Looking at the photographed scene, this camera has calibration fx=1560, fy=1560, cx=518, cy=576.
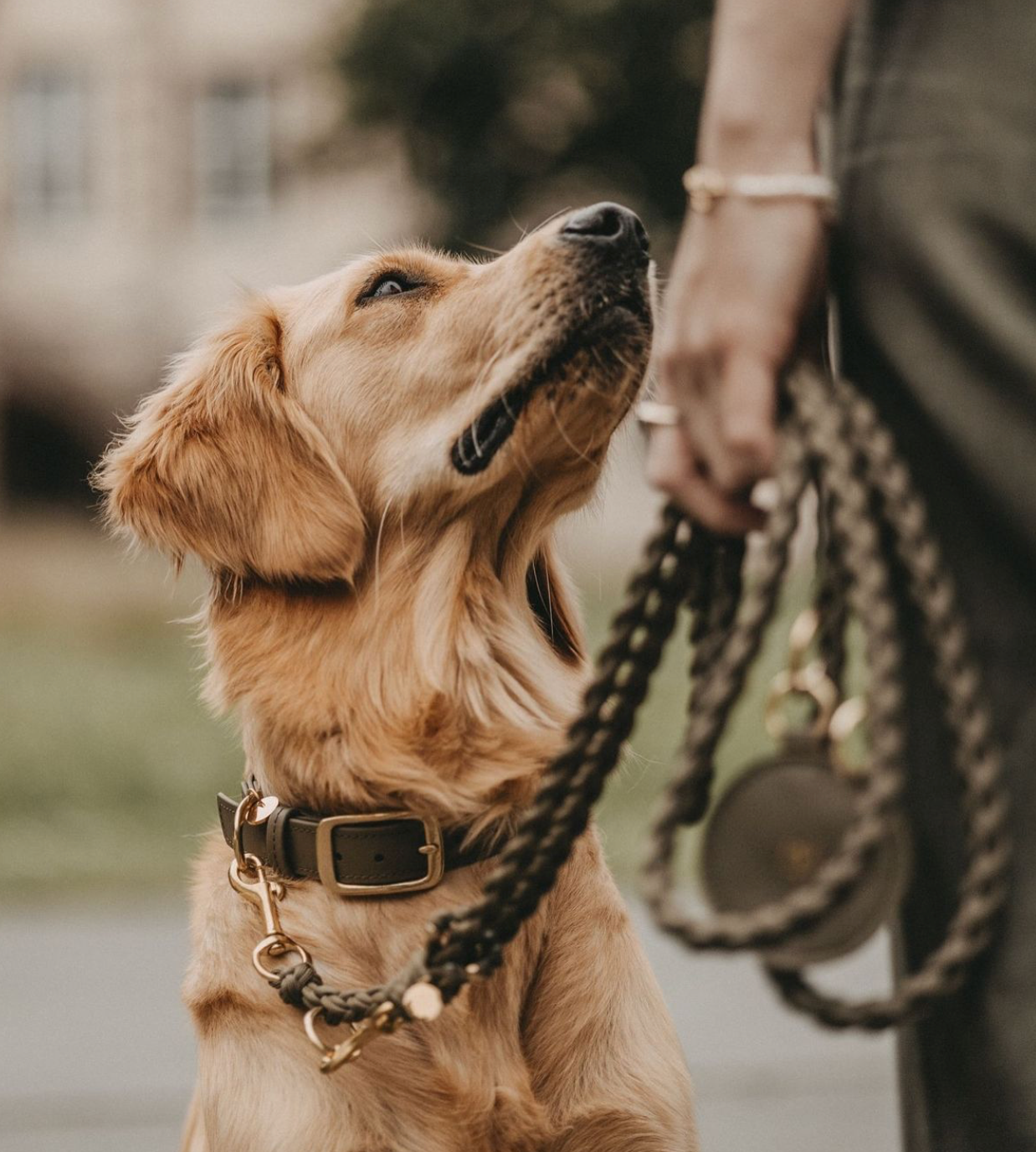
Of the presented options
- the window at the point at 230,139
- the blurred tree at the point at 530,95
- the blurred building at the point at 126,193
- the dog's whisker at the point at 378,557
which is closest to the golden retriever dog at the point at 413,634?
the dog's whisker at the point at 378,557

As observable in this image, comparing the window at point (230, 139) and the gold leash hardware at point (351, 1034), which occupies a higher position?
the gold leash hardware at point (351, 1034)

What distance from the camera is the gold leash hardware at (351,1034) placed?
1915 millimetres

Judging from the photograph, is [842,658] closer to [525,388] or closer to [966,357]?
[966,357]

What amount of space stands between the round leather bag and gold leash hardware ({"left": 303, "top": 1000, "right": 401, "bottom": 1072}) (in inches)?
26.8

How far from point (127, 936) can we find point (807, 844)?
423 cm

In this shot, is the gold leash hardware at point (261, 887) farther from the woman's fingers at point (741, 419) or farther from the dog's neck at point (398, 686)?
the woman's fingers at point (741, 419)

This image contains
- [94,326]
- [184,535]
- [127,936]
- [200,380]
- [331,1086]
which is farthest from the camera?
[94,326]

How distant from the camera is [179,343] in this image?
75.2 ft

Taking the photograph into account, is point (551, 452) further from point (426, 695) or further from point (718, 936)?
point (718, 936)

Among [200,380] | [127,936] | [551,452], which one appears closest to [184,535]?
[200,380]

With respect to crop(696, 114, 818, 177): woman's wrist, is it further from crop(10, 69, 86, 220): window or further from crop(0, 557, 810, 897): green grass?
crop(10, 69, 86, 220): window

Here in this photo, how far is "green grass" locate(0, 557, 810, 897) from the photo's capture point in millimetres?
6125

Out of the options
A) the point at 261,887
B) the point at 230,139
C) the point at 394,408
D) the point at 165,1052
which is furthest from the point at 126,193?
the point at 261,887

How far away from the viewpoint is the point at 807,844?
1339 mm
